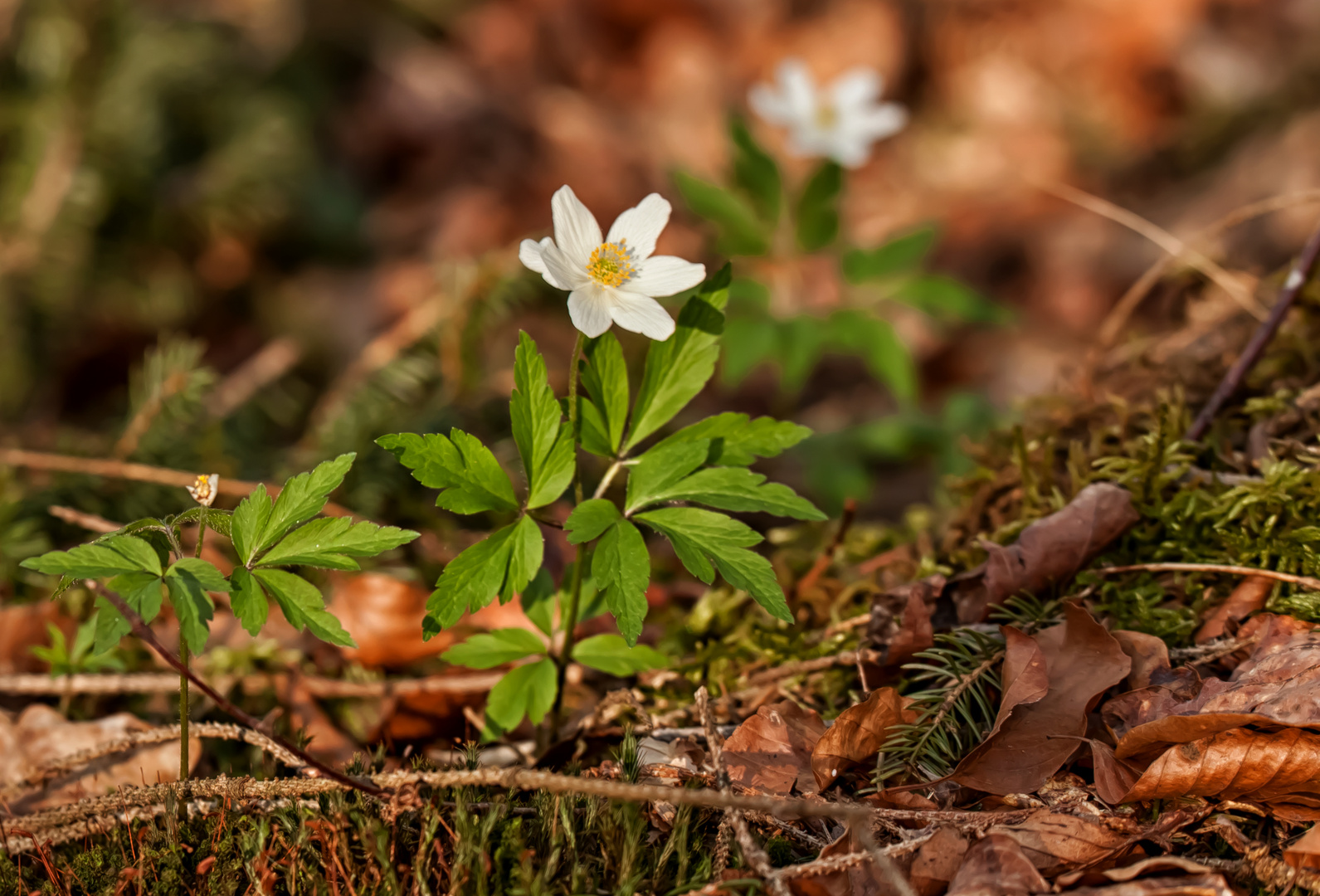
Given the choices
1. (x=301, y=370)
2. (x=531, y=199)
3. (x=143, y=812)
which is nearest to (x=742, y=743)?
(x=143, y=812)

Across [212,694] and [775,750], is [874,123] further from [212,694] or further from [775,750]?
[212,694]

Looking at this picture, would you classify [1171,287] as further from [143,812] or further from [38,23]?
[38,23]

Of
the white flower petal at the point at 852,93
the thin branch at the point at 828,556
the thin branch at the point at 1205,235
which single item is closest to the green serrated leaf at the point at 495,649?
the thin branch at the point at 828,556

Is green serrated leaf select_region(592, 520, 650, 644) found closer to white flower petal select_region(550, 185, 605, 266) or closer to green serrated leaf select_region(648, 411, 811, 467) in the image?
green serrated leaf select_region(648, 411, 811, 467)

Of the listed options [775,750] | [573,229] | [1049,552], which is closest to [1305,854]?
[1049,552]

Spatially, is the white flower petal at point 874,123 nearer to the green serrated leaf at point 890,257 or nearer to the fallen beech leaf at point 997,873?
the green serrated leaf at point 890,257

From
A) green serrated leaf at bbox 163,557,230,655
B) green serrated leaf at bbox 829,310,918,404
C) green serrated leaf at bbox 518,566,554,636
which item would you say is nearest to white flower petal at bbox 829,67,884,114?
green serrated leaf at bbox 829,310,918,404
